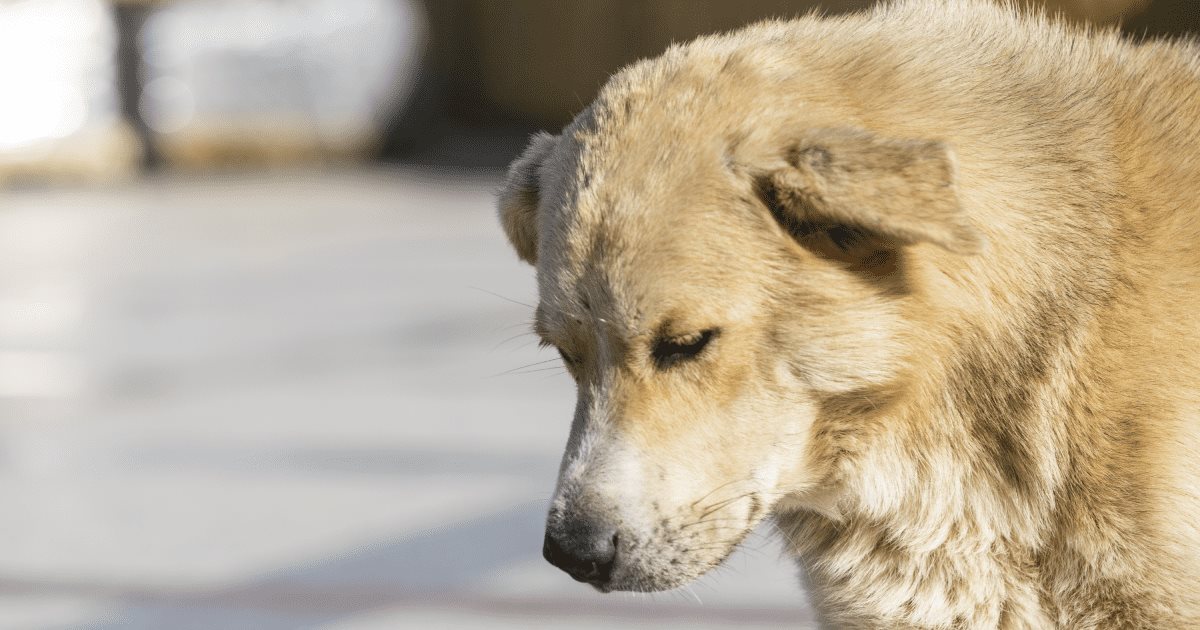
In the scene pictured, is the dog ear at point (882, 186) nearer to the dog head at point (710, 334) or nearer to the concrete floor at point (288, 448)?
the dog head at point (710, 334)

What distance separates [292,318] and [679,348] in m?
6.29

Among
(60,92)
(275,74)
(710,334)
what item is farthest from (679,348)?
(275,74)

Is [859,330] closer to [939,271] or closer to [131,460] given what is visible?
[939,271]

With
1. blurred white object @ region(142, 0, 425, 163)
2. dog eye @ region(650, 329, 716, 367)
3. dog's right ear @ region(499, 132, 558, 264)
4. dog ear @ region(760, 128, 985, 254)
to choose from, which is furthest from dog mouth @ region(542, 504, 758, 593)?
blurred white object @ region(142, 0, 425, 163)

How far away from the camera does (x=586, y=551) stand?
3.01 metres

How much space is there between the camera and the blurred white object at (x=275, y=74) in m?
17.5

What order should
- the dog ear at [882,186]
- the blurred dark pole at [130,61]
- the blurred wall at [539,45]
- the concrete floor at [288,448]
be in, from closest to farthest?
the dog ear at [882,186] → the concrete floor at [288,448] → the blurred wall at [539,45] → the blurred dark pole at [130,61]

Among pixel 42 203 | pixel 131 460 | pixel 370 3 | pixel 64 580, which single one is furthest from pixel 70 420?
pixel 370 3

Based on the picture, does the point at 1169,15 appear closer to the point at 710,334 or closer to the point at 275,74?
the point at 710,334

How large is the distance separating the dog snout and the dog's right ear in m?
0.82

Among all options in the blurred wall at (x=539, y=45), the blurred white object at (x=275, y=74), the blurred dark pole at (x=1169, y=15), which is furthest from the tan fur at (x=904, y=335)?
the blurred white object at (x=275, y=74)

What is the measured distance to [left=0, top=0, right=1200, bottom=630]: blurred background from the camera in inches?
183

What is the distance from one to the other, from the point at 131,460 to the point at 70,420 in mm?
811

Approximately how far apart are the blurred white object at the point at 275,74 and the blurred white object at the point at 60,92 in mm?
446
